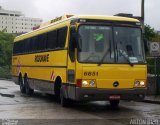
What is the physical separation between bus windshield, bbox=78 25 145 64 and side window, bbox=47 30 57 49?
3.19 metres

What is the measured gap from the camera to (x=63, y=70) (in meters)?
18.0

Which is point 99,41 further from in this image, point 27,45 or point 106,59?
point 27,45

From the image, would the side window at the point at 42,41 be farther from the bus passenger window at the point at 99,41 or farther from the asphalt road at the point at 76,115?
the bus passenger window at the point at 99,41

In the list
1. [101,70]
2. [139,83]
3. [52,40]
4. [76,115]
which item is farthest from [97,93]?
[52,40]

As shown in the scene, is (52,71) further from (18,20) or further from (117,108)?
(18,20)

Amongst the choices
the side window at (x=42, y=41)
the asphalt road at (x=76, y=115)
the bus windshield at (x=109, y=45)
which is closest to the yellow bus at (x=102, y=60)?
the bus windshield at (x=109, y=45)

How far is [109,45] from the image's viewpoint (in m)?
16.5

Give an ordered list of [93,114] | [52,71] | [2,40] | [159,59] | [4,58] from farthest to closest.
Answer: [2,40] < [4,58] < [159,59] < [52,71] < [93,114]

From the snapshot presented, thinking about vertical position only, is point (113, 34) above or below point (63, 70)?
above

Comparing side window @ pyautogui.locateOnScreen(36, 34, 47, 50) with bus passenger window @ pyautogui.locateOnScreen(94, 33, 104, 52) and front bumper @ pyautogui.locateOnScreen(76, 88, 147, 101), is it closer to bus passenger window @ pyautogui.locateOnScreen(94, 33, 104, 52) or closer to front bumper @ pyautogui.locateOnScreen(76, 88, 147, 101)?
bus passenger window @ pyautogui.locateOnScreen(94, 33, 104, 52)

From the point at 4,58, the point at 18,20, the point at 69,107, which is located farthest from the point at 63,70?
the point at 18,20

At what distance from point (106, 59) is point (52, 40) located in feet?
14.1

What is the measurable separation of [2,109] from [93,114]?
348cm

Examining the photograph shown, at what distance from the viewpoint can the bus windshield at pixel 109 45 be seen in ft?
53.6
